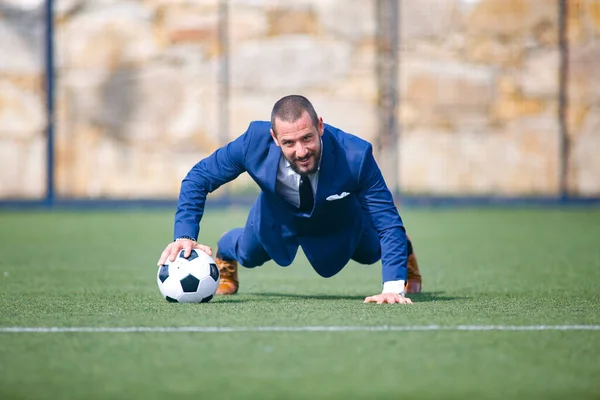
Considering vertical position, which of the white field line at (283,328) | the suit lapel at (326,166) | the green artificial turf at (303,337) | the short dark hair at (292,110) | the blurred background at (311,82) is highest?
the blurred background at (311,82)

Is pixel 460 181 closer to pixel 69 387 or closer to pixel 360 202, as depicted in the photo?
pixel 360 202

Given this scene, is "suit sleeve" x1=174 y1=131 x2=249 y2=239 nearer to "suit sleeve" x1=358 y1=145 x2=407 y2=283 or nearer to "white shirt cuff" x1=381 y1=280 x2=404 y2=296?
"suit sleeve" x1=358 y1=145 x2=407 y2=283

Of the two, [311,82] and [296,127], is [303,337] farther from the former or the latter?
[311,82]

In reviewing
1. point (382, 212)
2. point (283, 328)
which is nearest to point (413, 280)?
point (382, 212)

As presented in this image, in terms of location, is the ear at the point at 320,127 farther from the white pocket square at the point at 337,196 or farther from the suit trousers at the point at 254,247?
the suit trousers at the point at 254,247

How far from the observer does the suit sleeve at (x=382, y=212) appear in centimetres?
545

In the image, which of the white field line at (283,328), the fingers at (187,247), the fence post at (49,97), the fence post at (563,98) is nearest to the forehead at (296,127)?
the fingers at (187,247)

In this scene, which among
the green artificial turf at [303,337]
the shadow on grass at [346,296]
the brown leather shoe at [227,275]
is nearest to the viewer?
the green artificial turf at [303,337]

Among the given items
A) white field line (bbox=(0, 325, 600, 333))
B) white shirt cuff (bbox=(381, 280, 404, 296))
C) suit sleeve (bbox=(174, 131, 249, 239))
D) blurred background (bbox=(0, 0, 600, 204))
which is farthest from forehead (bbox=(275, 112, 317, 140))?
blurred background (bbox=(0, 0, 600, 204))

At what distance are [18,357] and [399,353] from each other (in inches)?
53.9

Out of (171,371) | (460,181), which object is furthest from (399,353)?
(460,181)

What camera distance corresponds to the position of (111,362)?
3697 mm

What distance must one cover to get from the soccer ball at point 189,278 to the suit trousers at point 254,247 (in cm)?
51

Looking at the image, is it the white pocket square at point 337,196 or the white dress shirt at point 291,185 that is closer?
the white dress shirt at point 291,185
